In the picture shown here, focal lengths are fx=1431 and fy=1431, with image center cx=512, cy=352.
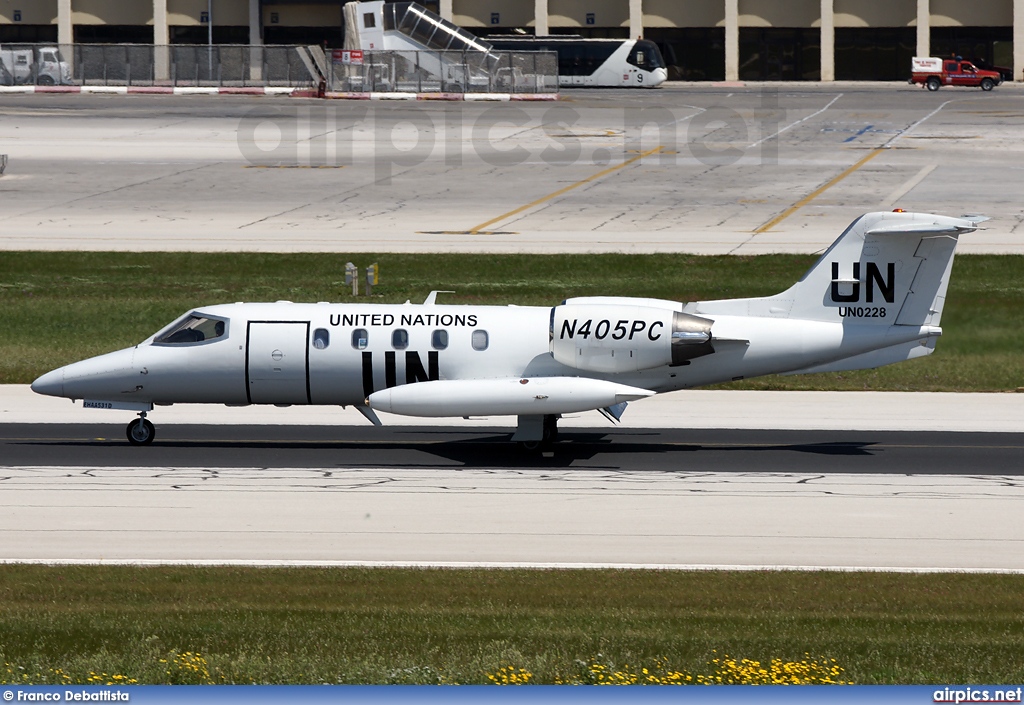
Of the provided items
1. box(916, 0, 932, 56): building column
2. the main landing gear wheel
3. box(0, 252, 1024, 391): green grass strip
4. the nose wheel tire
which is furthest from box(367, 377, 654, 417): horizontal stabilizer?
box(916, 0, 932, 56): building column

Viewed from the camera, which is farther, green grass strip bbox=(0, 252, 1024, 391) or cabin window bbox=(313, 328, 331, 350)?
green grass strip bbox=(0, 252, 1024, 391)

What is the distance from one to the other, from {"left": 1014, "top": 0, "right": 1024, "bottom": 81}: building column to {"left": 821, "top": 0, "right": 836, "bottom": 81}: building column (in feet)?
46.6

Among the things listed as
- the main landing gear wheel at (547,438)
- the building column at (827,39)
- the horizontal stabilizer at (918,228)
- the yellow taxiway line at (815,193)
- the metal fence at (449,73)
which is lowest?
the main landing gear wheel at (547,438)

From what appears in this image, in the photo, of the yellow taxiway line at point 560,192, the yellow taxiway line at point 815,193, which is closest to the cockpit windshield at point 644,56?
the yellow taxiway line at point 560,192

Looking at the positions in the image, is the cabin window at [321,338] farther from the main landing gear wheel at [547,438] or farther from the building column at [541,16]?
the building column at [541,16]

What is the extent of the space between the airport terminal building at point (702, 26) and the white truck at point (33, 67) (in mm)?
25224

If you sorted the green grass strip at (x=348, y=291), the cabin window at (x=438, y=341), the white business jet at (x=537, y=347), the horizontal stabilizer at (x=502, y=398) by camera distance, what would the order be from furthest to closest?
1. the green grass strip at (x=348, y=291)
2. the cabin window at (x=438, y=341)
3. the white business jet at (x=537, y=347)
4. the horizontal stabilizer at (x=502, y=398)

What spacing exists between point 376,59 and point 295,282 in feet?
167

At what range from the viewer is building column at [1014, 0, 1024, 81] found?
372ft

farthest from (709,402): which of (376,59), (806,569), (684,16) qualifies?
(684,16)

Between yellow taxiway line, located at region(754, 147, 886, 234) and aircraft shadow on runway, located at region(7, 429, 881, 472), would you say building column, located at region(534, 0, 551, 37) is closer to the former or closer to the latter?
yellow taxiway line, located at region(754, 147, 886, 234)

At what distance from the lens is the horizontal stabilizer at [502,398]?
24266 mm

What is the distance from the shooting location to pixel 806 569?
18.4 metres

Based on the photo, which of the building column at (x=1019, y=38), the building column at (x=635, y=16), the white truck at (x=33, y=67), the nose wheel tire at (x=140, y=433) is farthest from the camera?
the building column at (x=635, y=16)
